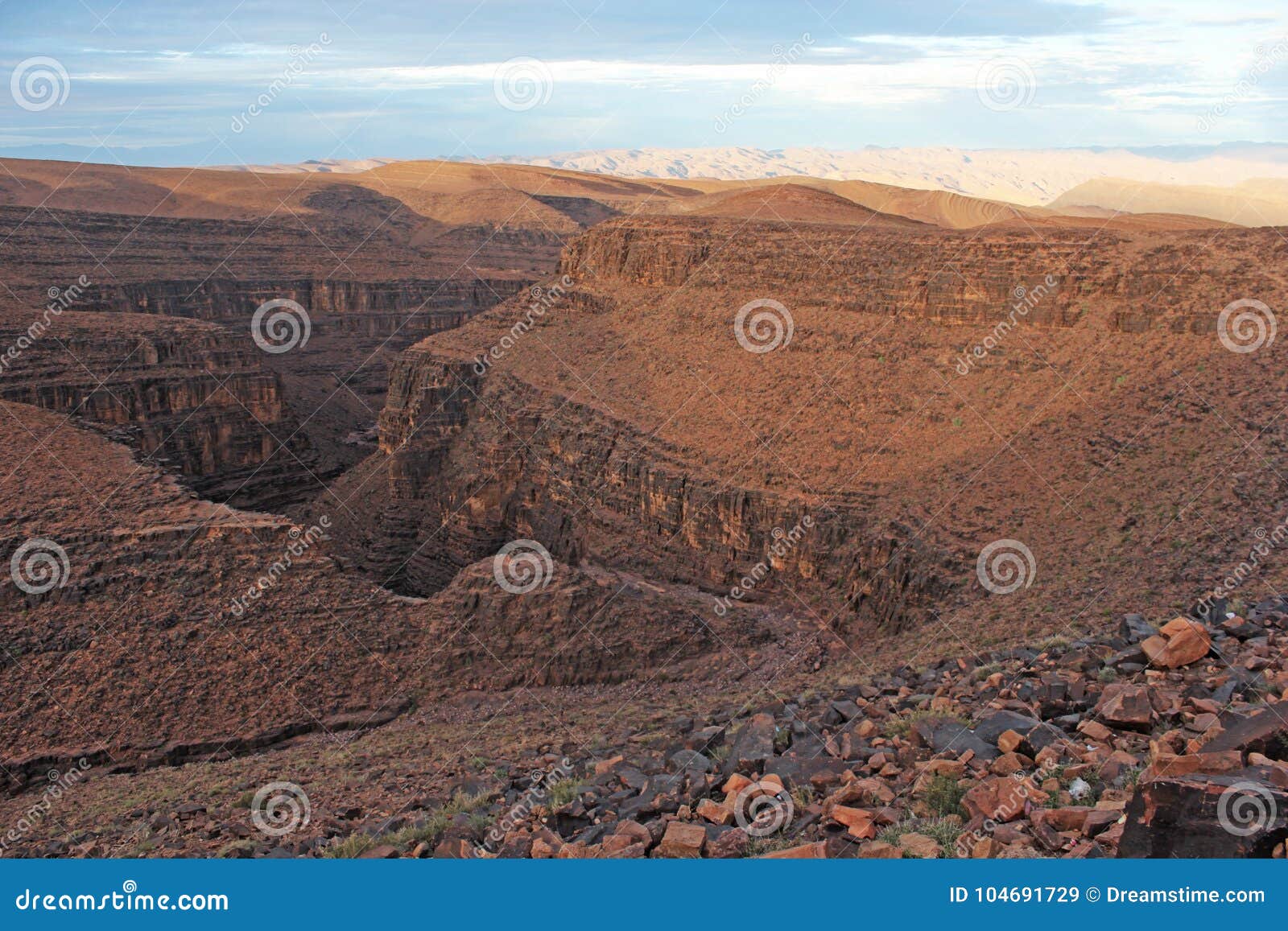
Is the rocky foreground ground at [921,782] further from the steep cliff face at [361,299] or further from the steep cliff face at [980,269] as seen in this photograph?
the steep cliff face at [361,299]

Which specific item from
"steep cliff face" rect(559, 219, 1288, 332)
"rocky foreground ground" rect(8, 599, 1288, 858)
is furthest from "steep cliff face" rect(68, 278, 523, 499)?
"rocky foreground ground" rect(8, 599, 1288, 858)

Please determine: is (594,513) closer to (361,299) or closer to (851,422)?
(851,422)

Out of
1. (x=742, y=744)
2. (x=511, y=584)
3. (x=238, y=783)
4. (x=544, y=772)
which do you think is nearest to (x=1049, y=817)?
(x=742, y=744)

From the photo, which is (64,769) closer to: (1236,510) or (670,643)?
(670,643)

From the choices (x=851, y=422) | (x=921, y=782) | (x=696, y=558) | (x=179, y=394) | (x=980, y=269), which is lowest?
(x=696, y=558)

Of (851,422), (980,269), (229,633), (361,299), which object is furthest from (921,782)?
(361,299)

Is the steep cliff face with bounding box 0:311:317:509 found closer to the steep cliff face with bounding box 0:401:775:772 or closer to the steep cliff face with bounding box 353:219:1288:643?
the steep cliff face with bounding box 353:219:1288:643

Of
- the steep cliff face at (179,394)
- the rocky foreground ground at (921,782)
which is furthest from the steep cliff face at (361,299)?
the rocky foreground ground at (921,782)
